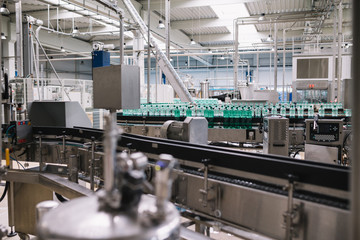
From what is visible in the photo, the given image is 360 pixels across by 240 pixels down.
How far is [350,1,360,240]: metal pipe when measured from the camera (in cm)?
71

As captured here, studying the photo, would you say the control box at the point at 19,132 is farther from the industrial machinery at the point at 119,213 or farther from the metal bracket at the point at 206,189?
the industrial machinery at the point at 119,213

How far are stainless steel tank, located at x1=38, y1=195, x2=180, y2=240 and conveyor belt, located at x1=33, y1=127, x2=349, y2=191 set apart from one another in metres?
0.63

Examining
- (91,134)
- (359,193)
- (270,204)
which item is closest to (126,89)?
(91,134)

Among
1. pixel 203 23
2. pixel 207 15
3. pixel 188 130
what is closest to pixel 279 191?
pixel 188 130

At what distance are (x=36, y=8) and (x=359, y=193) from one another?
10.6 m

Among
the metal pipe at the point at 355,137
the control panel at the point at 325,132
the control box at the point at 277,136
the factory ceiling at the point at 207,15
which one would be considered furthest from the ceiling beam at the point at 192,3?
the metal pipe at the point at 355,137

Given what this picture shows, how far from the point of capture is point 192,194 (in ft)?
5.36

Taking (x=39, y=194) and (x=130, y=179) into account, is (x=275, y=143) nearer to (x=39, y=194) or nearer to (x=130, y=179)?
(x=39, y=194)

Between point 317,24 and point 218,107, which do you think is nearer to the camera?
point 218,107

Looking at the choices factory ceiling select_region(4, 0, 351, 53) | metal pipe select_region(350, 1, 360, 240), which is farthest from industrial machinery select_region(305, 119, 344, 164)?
factory ceiling select_region(4, 0, 351, 53)

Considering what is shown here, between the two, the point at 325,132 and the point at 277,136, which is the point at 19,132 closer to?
the point at 277,136

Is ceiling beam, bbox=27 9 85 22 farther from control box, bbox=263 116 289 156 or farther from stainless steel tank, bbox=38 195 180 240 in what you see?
stainless steel tank, bbox=38 195 180 240

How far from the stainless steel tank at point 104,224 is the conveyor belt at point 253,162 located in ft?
2.07

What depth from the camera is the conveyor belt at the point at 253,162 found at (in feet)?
3.82
